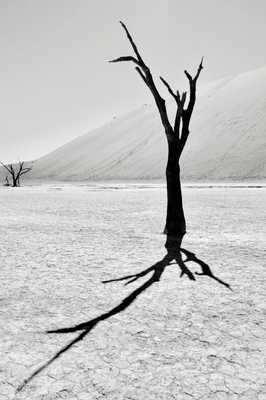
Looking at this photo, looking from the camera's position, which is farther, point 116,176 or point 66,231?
point 116,176

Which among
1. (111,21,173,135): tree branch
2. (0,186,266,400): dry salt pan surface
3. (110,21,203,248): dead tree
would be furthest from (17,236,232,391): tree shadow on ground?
(111,21,173,135): tree branch

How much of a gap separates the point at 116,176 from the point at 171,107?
37.8 meters

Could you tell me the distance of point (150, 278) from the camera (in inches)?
209

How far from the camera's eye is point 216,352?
3.13 metres

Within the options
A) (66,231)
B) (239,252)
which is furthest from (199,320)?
(66,231)

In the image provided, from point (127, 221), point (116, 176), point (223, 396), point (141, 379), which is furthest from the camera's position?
point (116, 176)

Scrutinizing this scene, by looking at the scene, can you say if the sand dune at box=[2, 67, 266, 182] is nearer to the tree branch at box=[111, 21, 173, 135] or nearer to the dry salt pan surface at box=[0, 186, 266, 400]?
the tree branch at box=[111, 21, 173, 135]

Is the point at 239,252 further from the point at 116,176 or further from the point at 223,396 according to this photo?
the point at 116,176

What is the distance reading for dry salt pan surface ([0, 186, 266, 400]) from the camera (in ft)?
8.80

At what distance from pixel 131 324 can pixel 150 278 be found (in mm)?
1649

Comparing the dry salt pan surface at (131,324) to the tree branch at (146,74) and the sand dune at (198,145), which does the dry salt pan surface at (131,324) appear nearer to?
the tree branch at (146,74)

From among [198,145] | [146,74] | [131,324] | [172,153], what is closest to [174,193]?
[172,153]

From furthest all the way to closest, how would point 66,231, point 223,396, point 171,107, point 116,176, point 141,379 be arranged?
point 171,107 < point 116,176 < point 66,231 < point 141,379 < point 223,396

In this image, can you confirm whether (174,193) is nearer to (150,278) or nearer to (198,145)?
(150,278)
